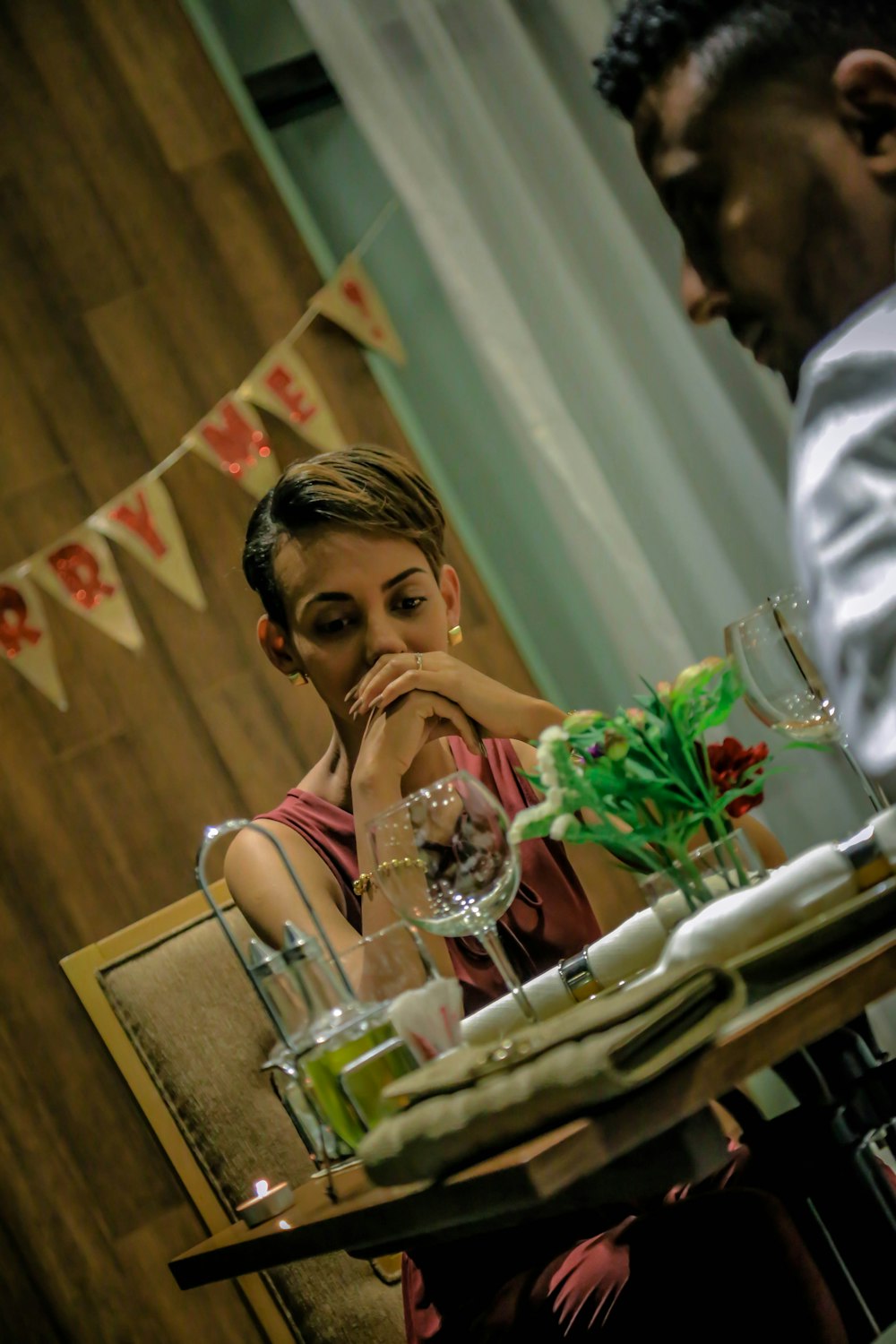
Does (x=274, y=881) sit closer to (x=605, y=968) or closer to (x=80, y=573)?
(x=605, y=968)

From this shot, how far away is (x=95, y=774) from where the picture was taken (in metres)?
2.49

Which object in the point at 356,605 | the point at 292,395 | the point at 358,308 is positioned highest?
→ the point at 358,308

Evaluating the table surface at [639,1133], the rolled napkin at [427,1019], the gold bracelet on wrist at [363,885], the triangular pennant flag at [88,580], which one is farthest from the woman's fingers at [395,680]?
the table surface at [639,1133]

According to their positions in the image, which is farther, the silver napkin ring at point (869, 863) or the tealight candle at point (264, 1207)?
the tealight candle at point (264, 1207)

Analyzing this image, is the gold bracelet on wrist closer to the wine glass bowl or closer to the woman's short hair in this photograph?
the woman's short hair

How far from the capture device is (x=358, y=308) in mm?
2738

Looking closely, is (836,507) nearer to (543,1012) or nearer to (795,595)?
(795,595)

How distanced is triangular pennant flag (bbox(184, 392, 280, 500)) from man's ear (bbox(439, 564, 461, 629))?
639mm

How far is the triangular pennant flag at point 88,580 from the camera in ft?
8.14

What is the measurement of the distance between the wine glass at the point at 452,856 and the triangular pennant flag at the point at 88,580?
1588 millimetres

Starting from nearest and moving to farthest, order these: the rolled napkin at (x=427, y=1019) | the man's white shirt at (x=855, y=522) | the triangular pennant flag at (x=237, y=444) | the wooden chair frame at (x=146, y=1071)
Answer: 1. the man's white shirt at (x=855, y=522)
2. the rolled napkin at (x=427, y=1019)
3. the wooden chair frame at (x=146, y=1071)
4. the triangular pennant flag at (x=237, y=444)

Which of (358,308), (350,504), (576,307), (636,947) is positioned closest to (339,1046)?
(636,947)

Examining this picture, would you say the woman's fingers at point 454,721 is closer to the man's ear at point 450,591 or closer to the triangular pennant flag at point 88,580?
the man's ear at point 450,591

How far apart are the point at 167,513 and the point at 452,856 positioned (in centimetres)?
168
